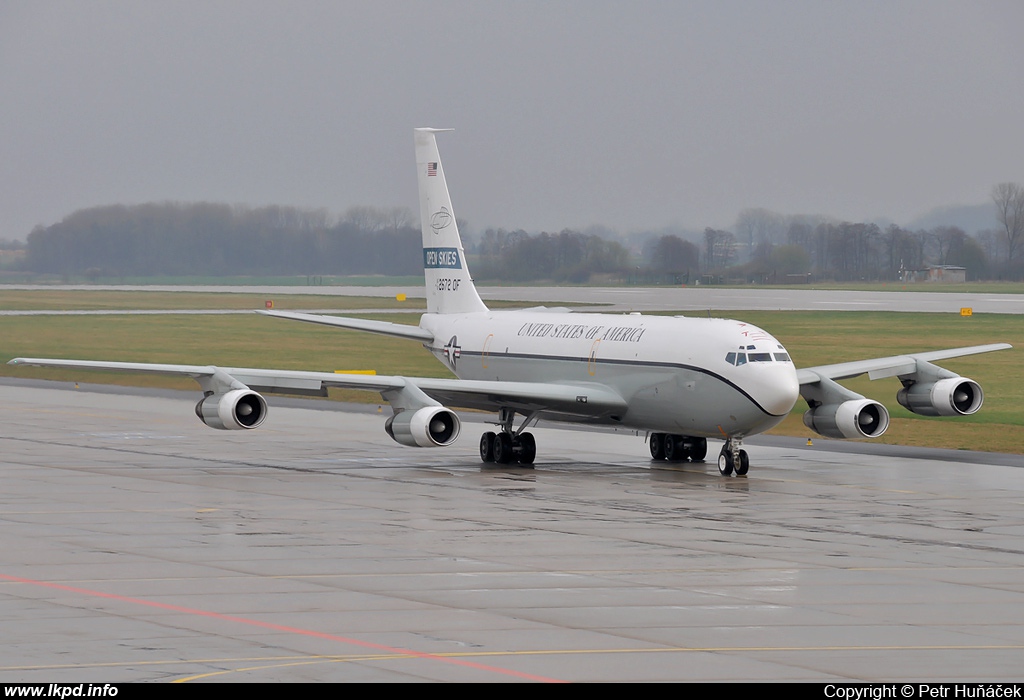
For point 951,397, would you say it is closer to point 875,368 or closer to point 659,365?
point 875,368

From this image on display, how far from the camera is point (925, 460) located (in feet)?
132

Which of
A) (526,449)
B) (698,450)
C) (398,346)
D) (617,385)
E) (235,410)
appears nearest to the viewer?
(235,410)

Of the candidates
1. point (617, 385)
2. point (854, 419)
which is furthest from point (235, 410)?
point (854, 419)

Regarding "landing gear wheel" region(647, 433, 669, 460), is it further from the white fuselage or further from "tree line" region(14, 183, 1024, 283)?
"tree line" region(14, 183, 1024, 283)

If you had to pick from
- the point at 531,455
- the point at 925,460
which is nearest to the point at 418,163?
the point at 531,455

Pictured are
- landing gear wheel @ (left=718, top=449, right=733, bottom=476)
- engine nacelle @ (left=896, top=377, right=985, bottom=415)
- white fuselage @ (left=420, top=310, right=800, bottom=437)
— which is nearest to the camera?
white fuselage @ (left=420, top=310, right=800, bottom=437)

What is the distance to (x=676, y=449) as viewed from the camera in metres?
40.3

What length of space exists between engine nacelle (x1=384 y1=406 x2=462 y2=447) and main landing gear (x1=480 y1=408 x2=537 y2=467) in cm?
401

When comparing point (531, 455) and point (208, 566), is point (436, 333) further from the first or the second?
point (208, 566)

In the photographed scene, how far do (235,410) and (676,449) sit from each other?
485 inches

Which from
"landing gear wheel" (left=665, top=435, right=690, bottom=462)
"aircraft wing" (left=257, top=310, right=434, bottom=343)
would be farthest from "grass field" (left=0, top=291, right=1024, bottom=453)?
"aircraft wing" (left=257, top=310, right=434, bottom=343)

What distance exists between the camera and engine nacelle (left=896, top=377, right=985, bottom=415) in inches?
1588
